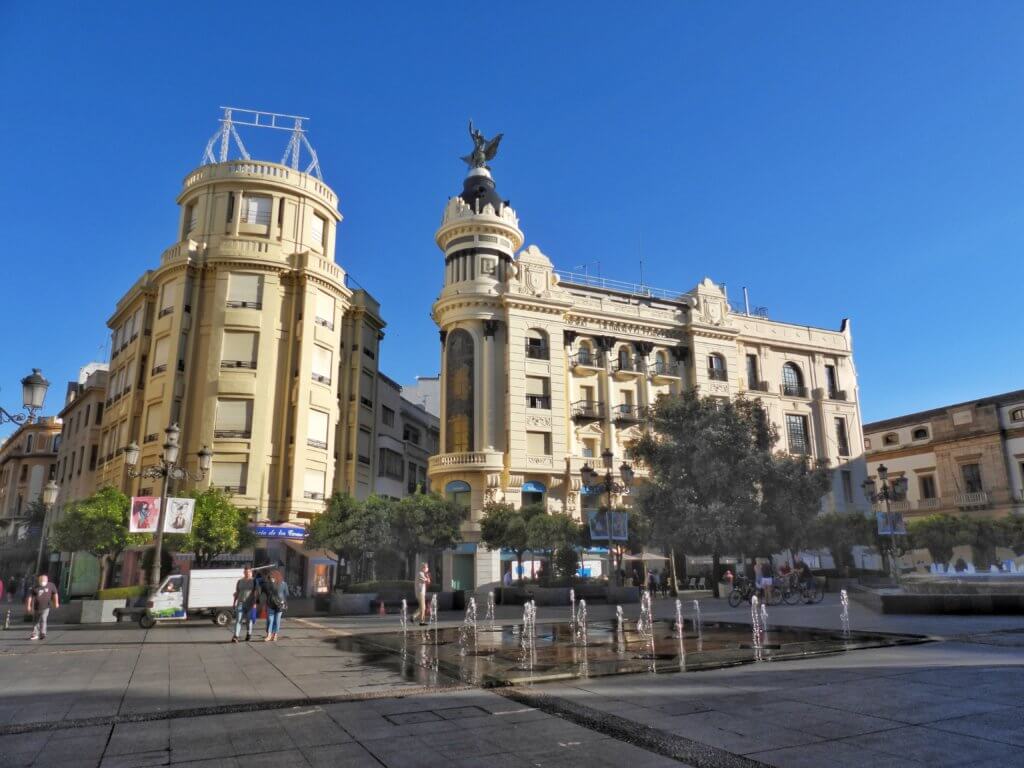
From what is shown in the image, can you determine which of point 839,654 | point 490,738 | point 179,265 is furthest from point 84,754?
A: point 179,265

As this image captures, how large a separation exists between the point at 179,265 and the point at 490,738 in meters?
36.4

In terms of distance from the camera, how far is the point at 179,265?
1442 inches

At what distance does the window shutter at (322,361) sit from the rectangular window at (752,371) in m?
28.6

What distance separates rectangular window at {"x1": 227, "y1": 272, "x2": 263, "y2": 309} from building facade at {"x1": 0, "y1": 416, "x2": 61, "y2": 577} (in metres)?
33.3

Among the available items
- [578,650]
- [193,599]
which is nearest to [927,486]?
[578,650]

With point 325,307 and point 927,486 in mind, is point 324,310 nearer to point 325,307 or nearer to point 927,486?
point 325,307

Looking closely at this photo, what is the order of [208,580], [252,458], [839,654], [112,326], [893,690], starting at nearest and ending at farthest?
[893,690] < [839,654] < [208,580] < [252,458] < [112,326]

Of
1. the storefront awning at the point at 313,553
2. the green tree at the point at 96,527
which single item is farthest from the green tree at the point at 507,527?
the green tree at the point at 96,527

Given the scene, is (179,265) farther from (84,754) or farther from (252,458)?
(84,754)

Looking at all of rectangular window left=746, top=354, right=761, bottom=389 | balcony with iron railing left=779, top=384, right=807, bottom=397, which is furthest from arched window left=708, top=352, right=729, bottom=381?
balcony with iron railing left=779, top=384, right=807, bottom=397

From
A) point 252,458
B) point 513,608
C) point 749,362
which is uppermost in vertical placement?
point 749,362

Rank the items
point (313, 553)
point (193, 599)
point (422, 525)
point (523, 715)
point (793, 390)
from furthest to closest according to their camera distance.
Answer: point (793, 390)
point (313, 553)
point (422, 525)
point (193, 599)
point (523, 715)

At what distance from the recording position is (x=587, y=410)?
4328cm

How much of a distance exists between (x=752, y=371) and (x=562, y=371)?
52.6 feet
